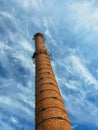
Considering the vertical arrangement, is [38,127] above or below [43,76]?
below

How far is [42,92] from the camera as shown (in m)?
11.6

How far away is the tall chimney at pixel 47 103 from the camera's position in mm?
9620

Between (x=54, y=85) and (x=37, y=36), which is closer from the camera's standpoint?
(x=54, y=85)

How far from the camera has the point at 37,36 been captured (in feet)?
62.5

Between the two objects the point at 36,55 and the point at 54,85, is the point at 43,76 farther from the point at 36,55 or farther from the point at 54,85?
the point at 36,55

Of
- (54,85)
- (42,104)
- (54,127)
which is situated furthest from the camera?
(54,85)

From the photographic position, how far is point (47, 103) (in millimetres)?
10703

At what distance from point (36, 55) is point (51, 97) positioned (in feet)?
17.5

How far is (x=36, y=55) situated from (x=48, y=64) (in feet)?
A: 5.80

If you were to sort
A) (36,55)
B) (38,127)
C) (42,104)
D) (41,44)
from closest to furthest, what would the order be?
1. (38,127)
2. (42,104)
3. (36,55)
4. (41,44)

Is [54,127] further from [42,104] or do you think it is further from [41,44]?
[41,44]

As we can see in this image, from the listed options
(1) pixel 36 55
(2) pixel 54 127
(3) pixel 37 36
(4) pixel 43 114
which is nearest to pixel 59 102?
(4) pixel 43 114

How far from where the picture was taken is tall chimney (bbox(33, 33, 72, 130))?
9620mm

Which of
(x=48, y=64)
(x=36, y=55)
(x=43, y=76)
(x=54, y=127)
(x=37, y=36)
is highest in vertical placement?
(x=37, y=36)
